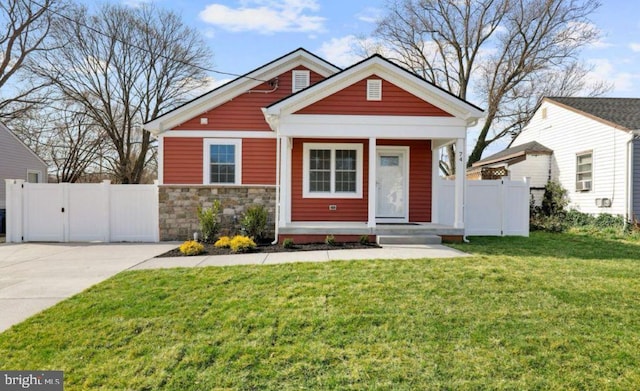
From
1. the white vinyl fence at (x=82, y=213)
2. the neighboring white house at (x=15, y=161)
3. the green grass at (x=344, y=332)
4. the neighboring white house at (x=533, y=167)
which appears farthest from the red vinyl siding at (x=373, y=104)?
the neighboring white house at (x=15, y=161)

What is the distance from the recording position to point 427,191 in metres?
10.6

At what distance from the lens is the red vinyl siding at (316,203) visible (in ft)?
34.1

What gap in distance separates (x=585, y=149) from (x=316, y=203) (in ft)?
36.0

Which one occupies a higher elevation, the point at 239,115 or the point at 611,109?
the point at 611,109

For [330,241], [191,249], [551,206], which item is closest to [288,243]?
[330,241]

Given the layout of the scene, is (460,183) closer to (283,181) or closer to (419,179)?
(419,179)

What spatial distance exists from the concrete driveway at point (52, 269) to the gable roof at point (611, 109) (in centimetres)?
1534

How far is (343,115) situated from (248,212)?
365 centimetres

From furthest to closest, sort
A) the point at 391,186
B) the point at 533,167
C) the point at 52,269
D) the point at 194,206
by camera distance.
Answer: the point at 533,167, the point at 391,186, the point at 194,206, the point at 52,269

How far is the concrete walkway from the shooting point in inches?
184

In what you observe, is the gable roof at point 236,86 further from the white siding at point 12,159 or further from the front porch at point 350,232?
the white siding at point 12,159

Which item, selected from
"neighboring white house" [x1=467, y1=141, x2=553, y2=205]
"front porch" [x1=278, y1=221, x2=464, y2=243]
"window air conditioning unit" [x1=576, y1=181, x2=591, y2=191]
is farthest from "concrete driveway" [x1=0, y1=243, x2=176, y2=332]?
"window air conditioning unit" [x1=576, y1=181, x2=591, y2=191]

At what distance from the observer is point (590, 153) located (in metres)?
13.3

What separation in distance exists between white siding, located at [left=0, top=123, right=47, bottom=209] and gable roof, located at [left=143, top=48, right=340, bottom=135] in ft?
39.5
